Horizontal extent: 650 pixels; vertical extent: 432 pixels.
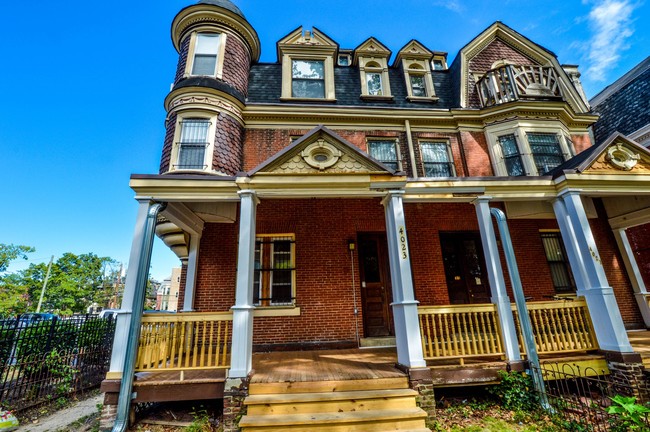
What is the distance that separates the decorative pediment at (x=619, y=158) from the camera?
229 inches

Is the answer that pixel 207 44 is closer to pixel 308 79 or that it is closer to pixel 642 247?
pixel 308 79

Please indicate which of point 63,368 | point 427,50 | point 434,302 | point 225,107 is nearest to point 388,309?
point 434,302

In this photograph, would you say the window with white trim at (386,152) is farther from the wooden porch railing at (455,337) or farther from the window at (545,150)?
the wooden porch railing at (455,337)

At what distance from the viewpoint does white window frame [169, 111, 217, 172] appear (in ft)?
23.5

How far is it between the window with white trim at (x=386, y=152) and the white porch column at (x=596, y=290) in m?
4.05

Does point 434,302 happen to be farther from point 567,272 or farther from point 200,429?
point 200,429

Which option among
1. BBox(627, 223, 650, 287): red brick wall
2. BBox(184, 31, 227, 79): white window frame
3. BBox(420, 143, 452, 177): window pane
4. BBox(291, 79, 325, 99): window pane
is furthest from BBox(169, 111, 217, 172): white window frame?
BBox(627, 223, 650, 287): red brick wall

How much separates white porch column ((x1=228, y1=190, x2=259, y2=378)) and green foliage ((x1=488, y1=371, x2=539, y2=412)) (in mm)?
4077

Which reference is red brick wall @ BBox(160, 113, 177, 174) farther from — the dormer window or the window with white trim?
the window with white trim

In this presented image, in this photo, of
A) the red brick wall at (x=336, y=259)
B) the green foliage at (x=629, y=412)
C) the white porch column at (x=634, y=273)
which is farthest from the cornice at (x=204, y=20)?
the white porch column at (x=634, y=273)

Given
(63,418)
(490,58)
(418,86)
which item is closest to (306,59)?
(418,86)

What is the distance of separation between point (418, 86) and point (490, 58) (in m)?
2.80

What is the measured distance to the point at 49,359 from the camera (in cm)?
585

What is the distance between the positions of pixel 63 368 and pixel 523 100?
13.4 m
